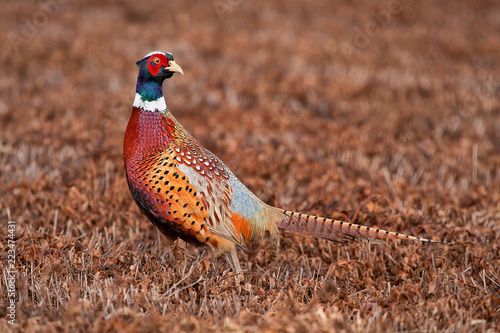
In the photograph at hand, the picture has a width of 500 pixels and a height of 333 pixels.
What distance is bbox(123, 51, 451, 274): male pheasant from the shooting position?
10.8 feet

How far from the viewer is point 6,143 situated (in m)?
5.78

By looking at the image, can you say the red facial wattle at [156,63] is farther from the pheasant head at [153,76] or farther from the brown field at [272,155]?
the brown field at [272,155]

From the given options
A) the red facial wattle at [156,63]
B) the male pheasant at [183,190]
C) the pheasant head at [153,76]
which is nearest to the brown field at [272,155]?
the male pheasant at [183,190]

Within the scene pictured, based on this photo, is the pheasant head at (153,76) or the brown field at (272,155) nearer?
the brown field at (272,155)

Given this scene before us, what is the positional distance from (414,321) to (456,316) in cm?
25

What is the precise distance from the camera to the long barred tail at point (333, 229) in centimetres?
334

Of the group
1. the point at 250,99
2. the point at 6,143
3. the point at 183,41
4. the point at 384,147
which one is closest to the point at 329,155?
the point at 384,147

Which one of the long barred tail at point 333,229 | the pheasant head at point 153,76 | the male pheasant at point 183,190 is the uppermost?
the pheasant head at point 153,76

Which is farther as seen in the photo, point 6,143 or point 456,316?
point 6,143

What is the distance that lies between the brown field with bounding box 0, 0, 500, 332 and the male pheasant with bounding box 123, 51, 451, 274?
23 cm

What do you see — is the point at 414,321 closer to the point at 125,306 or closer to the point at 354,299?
the point at 354,299

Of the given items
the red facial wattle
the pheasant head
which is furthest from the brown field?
the red facial wattle

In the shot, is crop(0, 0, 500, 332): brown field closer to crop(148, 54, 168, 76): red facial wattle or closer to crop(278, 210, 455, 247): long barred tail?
crop(278, 210, 455, 247): long barred tail

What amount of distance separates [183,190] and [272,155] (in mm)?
2607
